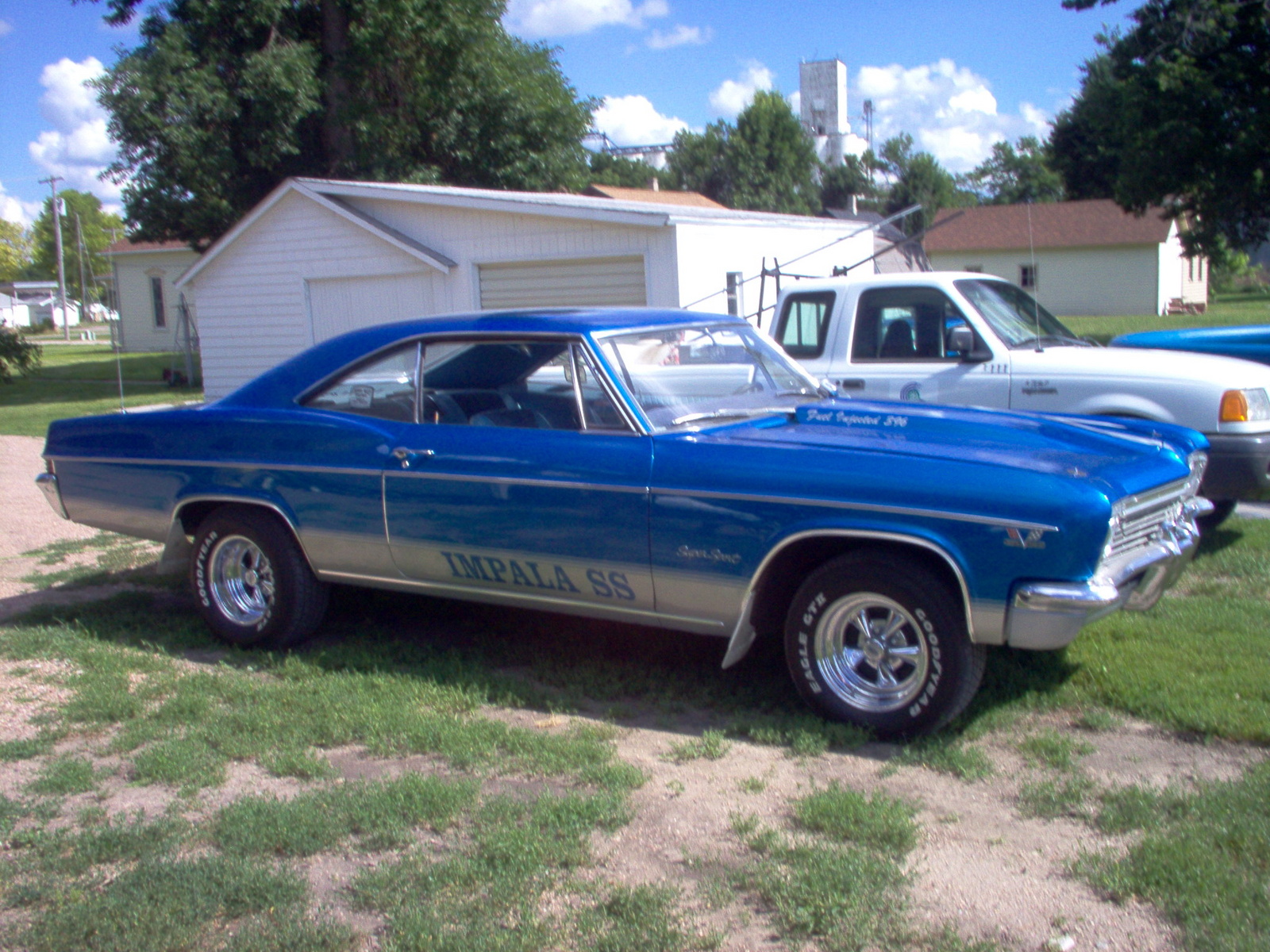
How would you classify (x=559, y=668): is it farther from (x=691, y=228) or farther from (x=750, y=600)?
(x=691, y=228)

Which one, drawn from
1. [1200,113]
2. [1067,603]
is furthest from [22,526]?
[1200,113]

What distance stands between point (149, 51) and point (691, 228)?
14.4 m

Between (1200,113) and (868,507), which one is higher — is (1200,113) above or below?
above

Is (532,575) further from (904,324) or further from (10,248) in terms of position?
(10,248)

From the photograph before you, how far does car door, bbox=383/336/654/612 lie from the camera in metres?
4.55

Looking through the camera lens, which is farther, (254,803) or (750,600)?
(750,600)

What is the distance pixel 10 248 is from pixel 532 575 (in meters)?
85.7

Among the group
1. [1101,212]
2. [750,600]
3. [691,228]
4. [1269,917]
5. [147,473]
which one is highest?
[1101,212]

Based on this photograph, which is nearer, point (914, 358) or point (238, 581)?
point (238, 581)

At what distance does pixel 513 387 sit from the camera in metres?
5.20

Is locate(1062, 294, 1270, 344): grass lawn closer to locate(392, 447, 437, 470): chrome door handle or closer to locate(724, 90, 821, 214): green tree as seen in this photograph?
locate(724, 90, 821, 214): green tree

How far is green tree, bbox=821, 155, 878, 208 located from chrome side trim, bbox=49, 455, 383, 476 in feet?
226

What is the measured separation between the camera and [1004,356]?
7430mm

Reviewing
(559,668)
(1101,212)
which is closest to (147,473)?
(559,668)
